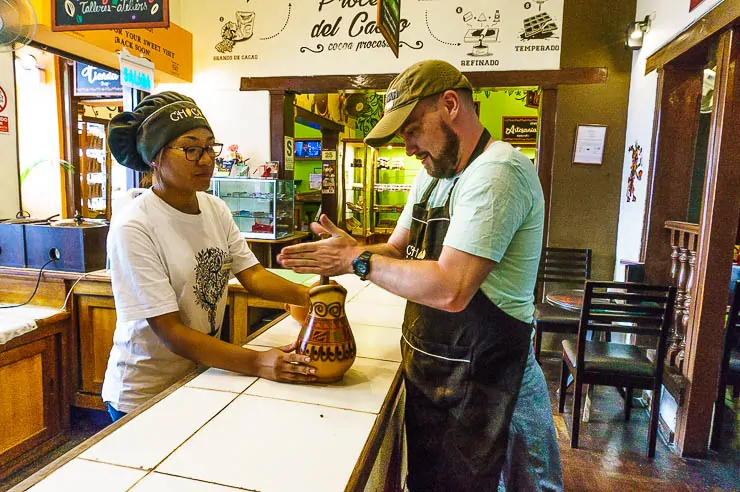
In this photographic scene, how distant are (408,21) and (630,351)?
10.7 feet

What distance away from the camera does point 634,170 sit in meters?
4.07

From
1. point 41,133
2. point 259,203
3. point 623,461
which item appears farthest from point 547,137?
point 41,133

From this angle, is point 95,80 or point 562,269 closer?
point 562,269

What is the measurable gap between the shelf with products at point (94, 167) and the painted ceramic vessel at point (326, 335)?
774cm

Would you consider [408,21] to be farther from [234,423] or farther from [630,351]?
[234,423]

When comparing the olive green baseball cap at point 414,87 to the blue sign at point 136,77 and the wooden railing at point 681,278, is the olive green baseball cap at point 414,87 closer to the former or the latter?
the wooden railing at point 681,278

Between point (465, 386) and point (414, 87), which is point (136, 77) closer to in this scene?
point (414, 87)

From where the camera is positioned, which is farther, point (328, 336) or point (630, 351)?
point (630, 351)

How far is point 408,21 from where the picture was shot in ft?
14.3

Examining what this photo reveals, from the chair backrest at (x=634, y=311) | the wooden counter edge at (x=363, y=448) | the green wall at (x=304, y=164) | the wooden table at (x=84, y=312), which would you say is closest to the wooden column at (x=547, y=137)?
the chair backrest at (x=634, y=311)

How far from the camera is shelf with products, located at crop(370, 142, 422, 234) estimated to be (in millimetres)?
8031

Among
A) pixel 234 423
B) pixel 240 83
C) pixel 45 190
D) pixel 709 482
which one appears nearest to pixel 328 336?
pixel 234 423

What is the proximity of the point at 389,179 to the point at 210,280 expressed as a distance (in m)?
6.86

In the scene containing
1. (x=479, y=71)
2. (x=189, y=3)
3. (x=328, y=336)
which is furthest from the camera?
(x=189, y=3)
